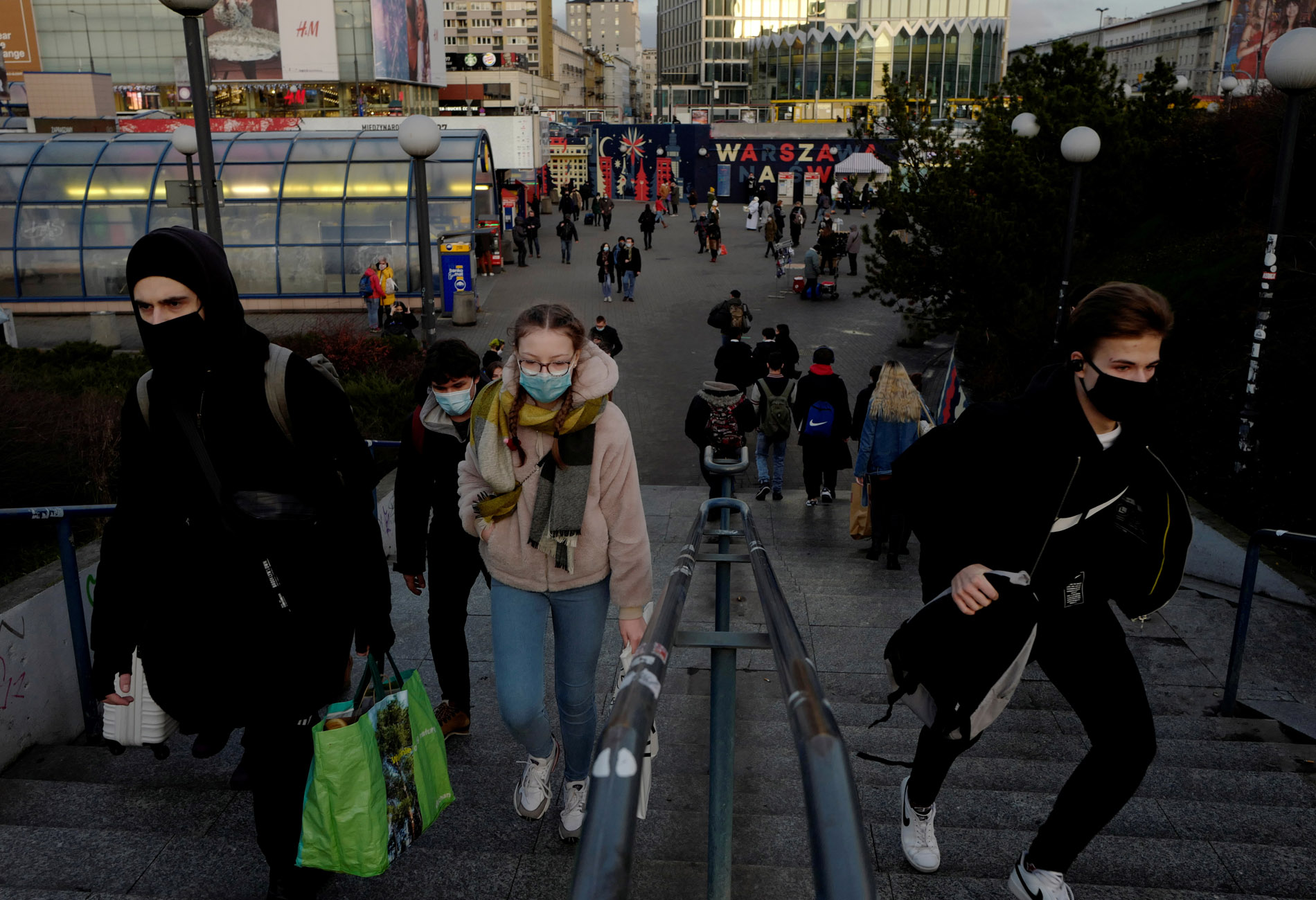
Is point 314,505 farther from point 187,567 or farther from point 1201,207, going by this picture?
point 1201,207

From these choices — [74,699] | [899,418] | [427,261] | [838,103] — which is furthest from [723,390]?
[838,103]

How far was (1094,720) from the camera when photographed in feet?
8.78

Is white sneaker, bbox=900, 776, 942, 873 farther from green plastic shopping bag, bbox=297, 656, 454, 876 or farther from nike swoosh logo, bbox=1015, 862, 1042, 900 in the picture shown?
green plastic shopping bag, bbox=297, 656, 454, 876

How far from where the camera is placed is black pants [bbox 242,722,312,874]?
265 cm

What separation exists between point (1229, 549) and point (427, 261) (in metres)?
11.2

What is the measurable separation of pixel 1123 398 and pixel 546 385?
1580mm

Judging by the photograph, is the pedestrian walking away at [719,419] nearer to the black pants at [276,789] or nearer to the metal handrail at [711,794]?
the black pants at [276,789]

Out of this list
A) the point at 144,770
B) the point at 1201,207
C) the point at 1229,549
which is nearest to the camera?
the point at 144,770

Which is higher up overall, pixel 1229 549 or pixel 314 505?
pixel 314 505

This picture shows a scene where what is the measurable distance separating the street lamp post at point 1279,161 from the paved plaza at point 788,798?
2.04 metres

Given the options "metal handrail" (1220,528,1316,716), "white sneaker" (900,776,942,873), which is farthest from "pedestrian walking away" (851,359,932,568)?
"white sneaker" (900,776,942,873)

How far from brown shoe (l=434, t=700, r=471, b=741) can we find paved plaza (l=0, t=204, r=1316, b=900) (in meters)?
0.05

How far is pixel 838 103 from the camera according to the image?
88.2 m

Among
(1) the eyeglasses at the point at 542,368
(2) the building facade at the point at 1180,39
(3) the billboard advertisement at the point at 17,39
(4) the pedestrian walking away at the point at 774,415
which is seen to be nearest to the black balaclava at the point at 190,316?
(1) the eyeglasses at the point at 542,368
